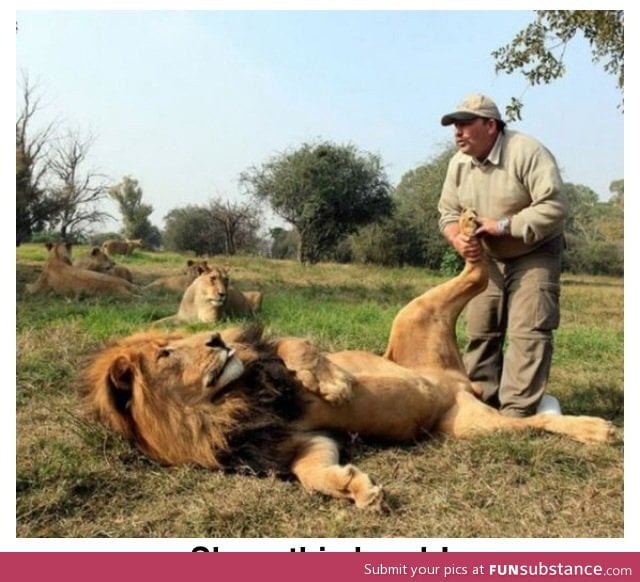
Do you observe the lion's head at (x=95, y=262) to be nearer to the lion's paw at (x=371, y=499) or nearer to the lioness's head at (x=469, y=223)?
the lioness's head at (x=469, y=223)

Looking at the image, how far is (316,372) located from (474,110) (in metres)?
1.69

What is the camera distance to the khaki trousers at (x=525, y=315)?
4199mm

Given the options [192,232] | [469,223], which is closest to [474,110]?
[469,223]

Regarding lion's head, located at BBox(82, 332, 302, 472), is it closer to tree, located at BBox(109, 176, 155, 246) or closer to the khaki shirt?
the khaki shirt

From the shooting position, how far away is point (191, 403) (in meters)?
3.32

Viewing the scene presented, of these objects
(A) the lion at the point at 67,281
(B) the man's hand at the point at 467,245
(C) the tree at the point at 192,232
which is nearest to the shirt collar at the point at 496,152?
(B) the man's hand at the point at 467,245

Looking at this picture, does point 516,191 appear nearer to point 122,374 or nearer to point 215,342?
point 215,342

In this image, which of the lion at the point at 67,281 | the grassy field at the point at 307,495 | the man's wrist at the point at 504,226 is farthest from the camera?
→ the lion at the point at 67,281

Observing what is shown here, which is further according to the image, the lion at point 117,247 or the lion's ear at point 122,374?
the lion at point 117,247

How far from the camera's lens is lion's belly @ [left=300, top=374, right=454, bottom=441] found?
3691mm

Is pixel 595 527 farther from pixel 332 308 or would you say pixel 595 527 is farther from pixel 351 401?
pixel 332 308

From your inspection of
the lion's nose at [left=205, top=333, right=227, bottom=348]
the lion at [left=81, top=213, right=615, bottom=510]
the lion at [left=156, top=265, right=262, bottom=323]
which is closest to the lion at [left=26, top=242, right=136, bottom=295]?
the lion at [left=156, top=265, right=262, bottom=323]

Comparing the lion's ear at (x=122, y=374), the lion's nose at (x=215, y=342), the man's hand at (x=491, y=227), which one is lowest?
the lion's ear at (x=122, y=374)
